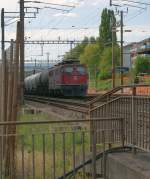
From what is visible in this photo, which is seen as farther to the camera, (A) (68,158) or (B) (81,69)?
(B) (81,69)

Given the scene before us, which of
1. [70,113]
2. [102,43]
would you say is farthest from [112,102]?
[102,43]

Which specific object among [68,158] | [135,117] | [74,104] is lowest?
[74,104]

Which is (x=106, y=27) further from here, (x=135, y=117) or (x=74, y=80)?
(x=135, y=117)

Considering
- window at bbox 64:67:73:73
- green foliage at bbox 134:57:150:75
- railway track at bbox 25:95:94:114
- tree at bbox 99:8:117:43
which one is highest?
tree at bbox 99:8:117:43

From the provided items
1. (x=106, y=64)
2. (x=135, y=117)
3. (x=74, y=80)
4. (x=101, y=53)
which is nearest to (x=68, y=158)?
(x=135, y=117)

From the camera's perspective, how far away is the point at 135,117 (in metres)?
9.07

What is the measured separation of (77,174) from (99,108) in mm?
1858

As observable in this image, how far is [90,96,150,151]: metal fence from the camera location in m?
8.71

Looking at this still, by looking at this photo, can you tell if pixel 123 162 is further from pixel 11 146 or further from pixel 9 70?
pixel 9 70

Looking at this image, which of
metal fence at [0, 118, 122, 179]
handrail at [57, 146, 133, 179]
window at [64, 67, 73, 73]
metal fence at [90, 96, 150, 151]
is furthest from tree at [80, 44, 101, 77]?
handrail at [57, 146, 133, 179]

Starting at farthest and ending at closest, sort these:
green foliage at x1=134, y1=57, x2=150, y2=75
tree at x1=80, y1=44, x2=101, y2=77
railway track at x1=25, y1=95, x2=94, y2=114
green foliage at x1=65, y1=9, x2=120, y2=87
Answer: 1. tree at x1=80, y1=44, x2=101, y2=77
2. green foliage at x1=65, y1=9, x2=120, y2=87
3. green foliage at x1=134, y1=57, x2=150, y2=75
4. railway track at x1=25, y1=95, x2=94, y2=114

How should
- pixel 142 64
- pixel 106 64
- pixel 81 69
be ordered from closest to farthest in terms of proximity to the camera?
pixel 81 69
pixel 142 64
pixel 106 64

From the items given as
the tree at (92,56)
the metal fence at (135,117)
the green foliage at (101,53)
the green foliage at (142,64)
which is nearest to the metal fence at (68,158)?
the metal fence at (135,117)

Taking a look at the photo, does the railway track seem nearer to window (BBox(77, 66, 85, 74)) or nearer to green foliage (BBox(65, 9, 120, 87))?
window (BBox(77, 66, 85, 74))
